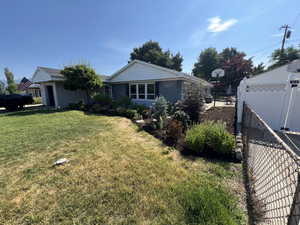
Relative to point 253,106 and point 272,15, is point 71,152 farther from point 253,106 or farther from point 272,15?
point 272,15

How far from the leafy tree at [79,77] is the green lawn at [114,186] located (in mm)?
8124

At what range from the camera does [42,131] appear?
5.90 metres

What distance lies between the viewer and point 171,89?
421 inches

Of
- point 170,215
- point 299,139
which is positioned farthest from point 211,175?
point 299,139

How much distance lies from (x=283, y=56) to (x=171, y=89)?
31.8 meters

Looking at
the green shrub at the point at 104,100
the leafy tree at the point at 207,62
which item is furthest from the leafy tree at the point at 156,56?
the green shrub at the point at 104,100

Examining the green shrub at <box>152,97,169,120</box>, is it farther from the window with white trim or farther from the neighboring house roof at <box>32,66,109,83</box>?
the neighboring house roof at <box>32,66,109,83</box>

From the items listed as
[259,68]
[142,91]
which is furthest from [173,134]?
[259,68]

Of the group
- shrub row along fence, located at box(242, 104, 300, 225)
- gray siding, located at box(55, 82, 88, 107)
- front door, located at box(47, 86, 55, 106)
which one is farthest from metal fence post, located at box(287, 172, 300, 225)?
front door, located at box(47, 86, 55, 106)

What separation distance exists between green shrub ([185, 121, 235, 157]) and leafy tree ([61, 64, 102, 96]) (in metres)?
10.8

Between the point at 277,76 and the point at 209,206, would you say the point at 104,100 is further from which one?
the point at 277,76

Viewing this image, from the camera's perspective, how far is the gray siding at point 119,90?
44.6ft

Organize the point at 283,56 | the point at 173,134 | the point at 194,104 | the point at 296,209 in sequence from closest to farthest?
1. the point at 296,209
2. the point at 173,134
3. the point at 194,104
4. the point at 283,56

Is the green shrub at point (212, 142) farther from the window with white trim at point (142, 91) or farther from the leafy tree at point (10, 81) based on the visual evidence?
the leafy tree at point (10, 81)
